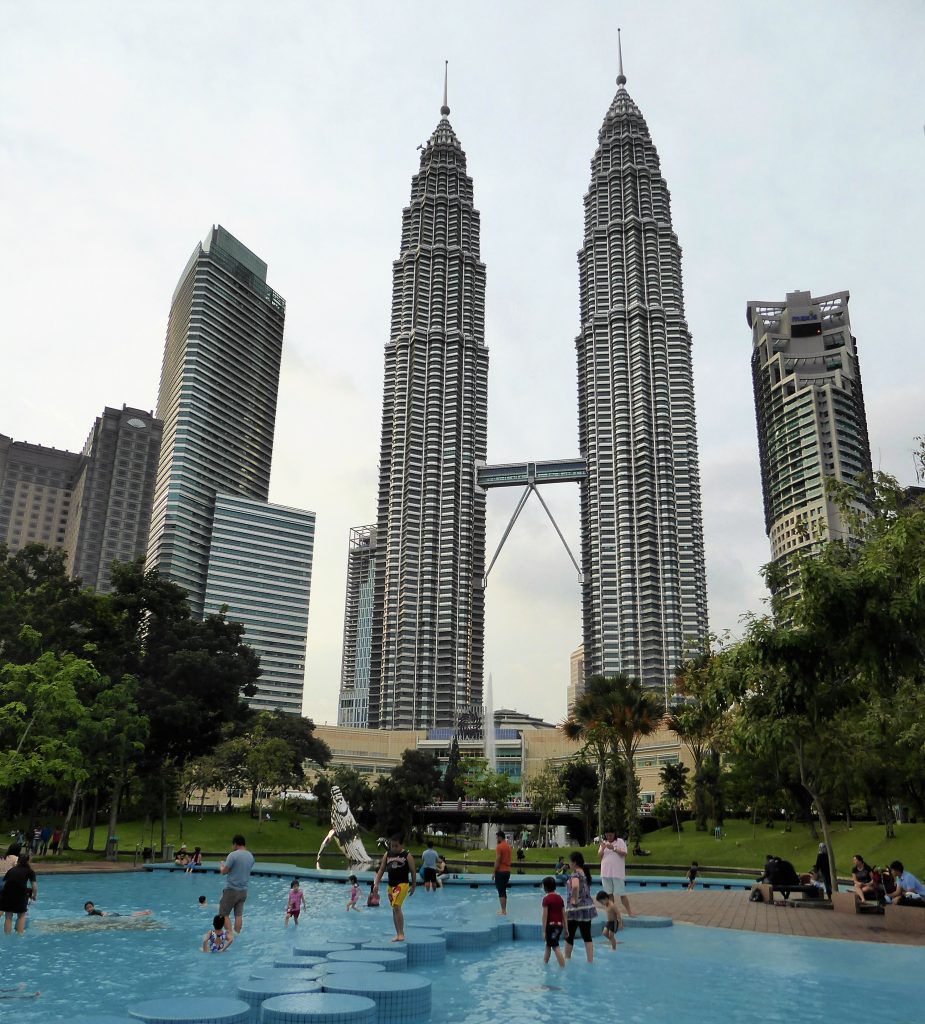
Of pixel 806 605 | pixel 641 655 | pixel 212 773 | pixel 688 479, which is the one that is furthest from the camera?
pixel 688 479

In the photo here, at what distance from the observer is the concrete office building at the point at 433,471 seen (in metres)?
157

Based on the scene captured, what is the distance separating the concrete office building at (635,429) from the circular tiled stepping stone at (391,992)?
13453cm

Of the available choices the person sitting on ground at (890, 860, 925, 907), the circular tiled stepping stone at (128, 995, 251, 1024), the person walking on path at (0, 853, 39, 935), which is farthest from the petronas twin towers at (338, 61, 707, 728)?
the circular tiled stepping stone at (128, 995, 251, 1024)

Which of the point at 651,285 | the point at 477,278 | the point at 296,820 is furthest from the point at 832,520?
the point at 296,820

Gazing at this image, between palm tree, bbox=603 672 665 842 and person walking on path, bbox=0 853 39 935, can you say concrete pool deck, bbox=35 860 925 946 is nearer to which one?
person walking on path, bbox=0 853 39 935

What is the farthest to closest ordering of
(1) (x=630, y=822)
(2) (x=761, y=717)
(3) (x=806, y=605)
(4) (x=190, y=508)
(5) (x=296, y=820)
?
(4) (x=190, y=508) → (5) (x=296, y=820) → (1) (x=630, y=822) → (2) (x=761, y=717) → (3) (x=806, y=605)

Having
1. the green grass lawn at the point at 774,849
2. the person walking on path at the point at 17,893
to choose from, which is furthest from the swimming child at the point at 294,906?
the green grass lawn at the point at 774,849

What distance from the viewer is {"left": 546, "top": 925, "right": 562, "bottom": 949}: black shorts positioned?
46.9 feet

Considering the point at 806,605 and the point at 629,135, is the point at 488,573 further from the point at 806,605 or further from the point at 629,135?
the point at 806,605

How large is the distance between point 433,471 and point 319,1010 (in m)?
159

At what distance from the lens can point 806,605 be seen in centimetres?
1723

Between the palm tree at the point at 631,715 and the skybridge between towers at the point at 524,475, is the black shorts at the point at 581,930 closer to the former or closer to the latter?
the palm tree at the point at 631,715

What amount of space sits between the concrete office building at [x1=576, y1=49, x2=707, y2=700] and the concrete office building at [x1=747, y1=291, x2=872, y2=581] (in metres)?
23.2

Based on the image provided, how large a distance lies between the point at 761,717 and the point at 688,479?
14080cm
